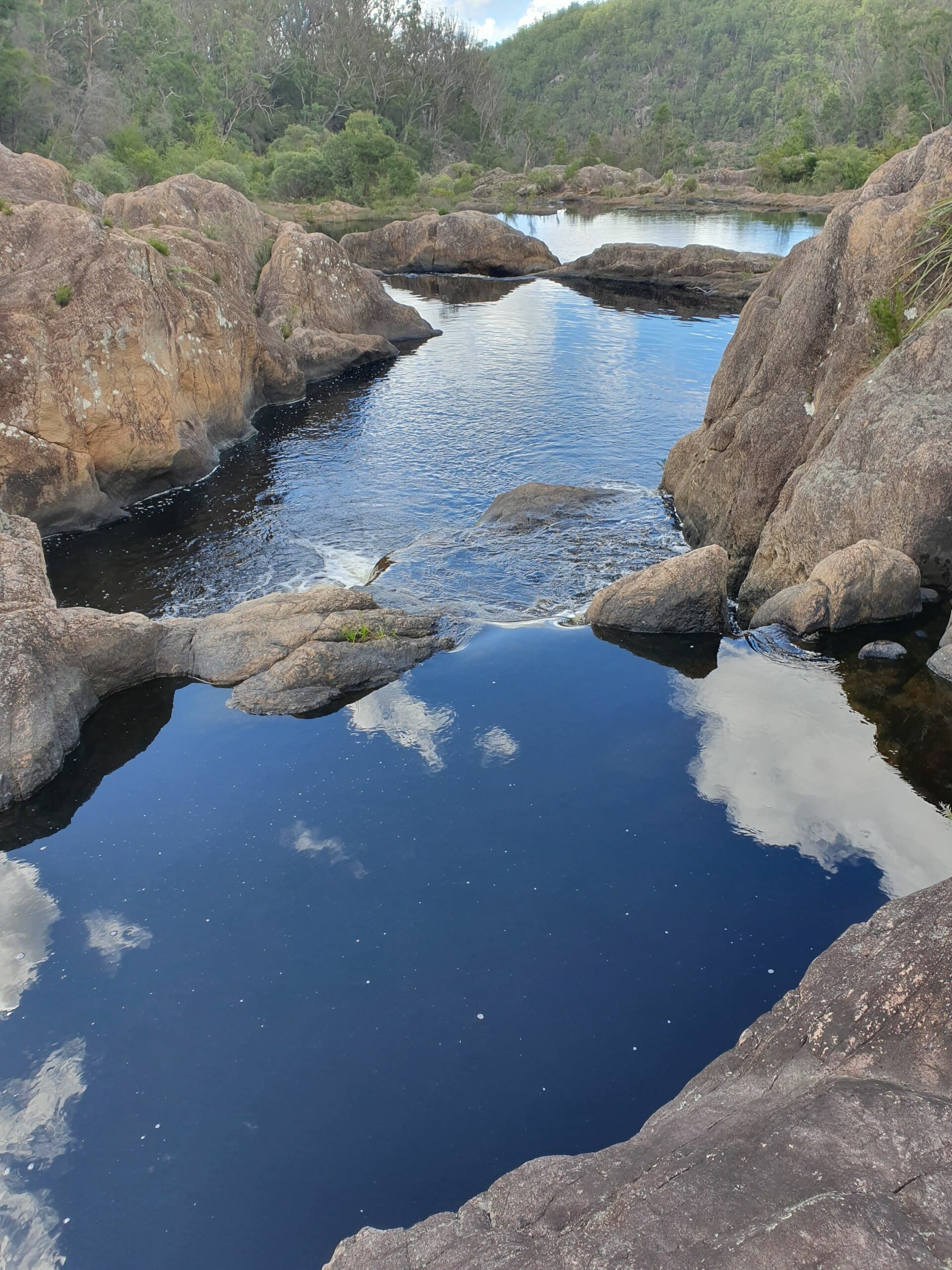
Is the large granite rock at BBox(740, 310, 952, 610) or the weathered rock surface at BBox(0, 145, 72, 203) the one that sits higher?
the weathered rock surface at BBox(0, 145, 72, 203)

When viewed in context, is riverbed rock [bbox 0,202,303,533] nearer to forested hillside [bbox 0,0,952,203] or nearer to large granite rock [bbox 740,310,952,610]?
large granite rock [bbox 740,310,952,610]

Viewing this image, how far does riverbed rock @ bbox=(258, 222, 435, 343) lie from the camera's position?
1373 inches

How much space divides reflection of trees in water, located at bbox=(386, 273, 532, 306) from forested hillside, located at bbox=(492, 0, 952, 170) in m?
48.5

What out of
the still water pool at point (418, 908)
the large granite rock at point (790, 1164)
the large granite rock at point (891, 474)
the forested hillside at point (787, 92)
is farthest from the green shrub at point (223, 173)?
the forested hillside at point (787, 92)

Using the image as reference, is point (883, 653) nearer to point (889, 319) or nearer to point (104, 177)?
point (889, 319)

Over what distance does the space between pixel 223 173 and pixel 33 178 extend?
31.6 meters

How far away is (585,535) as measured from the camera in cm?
1955

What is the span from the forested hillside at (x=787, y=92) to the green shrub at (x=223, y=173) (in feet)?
191

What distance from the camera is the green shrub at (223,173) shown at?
54.1 meters

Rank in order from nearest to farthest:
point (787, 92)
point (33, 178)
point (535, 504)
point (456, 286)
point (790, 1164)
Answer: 1. point (790, 1164)
2. point (535, 504)
3. point (33, 178)
4. point (456, 286)
5. point (787, 92)

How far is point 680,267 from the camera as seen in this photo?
50656 mm

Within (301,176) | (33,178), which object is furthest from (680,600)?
(301,176)

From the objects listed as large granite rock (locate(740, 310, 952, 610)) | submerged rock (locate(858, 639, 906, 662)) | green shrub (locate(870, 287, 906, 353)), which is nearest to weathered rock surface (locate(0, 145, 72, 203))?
green shrub (locate(870, 287, 906, 353))

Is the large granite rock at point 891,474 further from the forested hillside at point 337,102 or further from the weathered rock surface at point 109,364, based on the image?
the forested hillside at point 337,102
